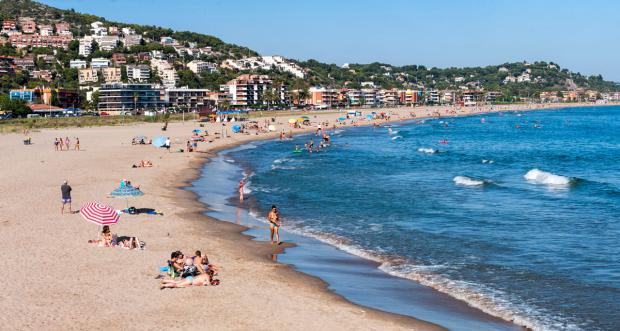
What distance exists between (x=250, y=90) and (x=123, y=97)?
51.8m

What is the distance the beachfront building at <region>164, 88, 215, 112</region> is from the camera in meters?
151

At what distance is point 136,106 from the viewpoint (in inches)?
5305

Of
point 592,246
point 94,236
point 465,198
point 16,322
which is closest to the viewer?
point 16,322

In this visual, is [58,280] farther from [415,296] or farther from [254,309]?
[415,296]

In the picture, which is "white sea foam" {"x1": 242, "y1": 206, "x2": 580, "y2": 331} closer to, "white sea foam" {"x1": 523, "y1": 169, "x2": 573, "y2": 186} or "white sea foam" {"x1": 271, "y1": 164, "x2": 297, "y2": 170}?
Answer: "white sea foam" {"x1": 523, "y1": 169, "x2": 573, "y2": 186}

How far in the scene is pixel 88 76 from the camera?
17912 cm

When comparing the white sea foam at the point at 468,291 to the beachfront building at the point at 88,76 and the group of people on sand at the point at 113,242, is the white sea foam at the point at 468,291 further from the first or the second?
the beachfront building at the point at 88,76

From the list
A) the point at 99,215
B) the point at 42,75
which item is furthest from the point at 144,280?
the point at 42,75

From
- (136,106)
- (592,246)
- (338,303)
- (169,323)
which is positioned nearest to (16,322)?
(169,323)

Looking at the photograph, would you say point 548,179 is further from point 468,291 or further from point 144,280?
point 144,280

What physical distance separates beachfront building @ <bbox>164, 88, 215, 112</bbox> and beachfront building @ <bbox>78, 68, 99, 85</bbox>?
3541cm

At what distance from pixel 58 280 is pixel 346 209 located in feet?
49.9

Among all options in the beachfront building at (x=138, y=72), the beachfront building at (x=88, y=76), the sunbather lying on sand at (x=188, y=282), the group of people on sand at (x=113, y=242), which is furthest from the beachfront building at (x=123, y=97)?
the sunbather lying on sand at (x=188, y=282)

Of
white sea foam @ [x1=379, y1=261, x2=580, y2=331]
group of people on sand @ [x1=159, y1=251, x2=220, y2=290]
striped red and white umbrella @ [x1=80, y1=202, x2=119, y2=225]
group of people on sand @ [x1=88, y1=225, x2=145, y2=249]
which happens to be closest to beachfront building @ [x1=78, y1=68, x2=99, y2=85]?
striped red and white umbrella @ [x1=80, y1=202, x2=119, y2=225]
